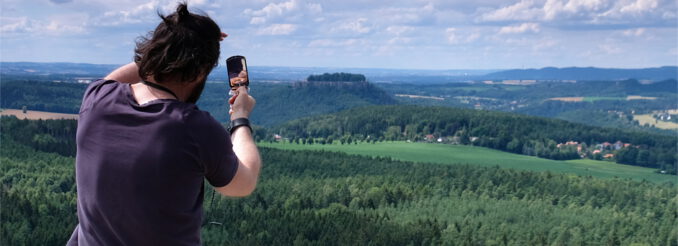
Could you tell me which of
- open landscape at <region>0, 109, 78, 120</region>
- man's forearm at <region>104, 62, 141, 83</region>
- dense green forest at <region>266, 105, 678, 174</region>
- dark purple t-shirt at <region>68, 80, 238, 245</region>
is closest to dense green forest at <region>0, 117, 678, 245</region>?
open landscape at <region>0, 109, 78, 120</region>

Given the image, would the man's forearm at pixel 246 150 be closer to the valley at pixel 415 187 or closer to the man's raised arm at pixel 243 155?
the man's raised arm at pixel 243 155

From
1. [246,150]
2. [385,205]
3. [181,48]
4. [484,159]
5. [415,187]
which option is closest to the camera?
[181,48]

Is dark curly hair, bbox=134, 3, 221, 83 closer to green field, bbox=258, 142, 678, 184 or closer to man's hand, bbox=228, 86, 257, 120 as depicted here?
man's hand, bbox=228, 86, 257, 120

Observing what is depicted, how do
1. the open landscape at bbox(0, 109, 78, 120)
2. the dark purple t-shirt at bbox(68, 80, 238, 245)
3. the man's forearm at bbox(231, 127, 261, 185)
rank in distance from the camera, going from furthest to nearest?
1. the open landscape at bbox(0, 109, 78, 120)
2. the man's forearm at bbox(231, 127, 261, 185)
3. the dark purple t-shirt at bbox(68, 80, 238, 245)

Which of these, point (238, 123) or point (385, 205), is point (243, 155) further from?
point (385, 205)

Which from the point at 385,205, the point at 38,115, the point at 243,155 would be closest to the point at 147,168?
the point at 243,155
